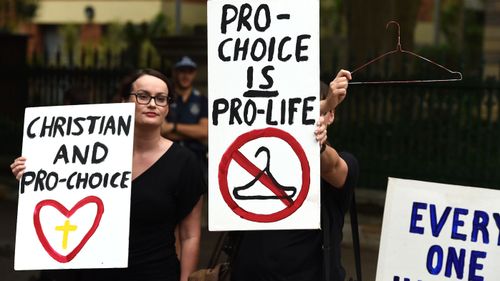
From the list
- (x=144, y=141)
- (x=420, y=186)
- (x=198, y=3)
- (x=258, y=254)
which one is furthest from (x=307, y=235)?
(x=198, y=3)

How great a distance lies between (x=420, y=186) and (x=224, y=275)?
0.87m

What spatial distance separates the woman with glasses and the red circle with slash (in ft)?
1.01

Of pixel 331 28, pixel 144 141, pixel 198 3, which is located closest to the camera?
pixel 144 141

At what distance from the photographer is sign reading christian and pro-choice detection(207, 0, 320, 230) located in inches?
151

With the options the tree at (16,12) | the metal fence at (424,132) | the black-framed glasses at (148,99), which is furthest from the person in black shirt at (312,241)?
the tree at (16,12)

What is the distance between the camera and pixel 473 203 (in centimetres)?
400

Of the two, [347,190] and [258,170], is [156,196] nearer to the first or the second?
[258,170]

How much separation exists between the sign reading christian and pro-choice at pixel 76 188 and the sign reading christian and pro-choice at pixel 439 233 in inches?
42.2

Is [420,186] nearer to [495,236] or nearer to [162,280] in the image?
[495,236]

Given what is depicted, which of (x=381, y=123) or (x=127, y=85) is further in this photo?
(x=381, y=123)

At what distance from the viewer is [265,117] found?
387cm

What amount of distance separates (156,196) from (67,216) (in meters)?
0.37

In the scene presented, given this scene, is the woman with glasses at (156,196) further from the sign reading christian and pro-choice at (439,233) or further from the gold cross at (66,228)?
the sign reading christian and pro-choice at (439,233)

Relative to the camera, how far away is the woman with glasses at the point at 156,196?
159 inches
